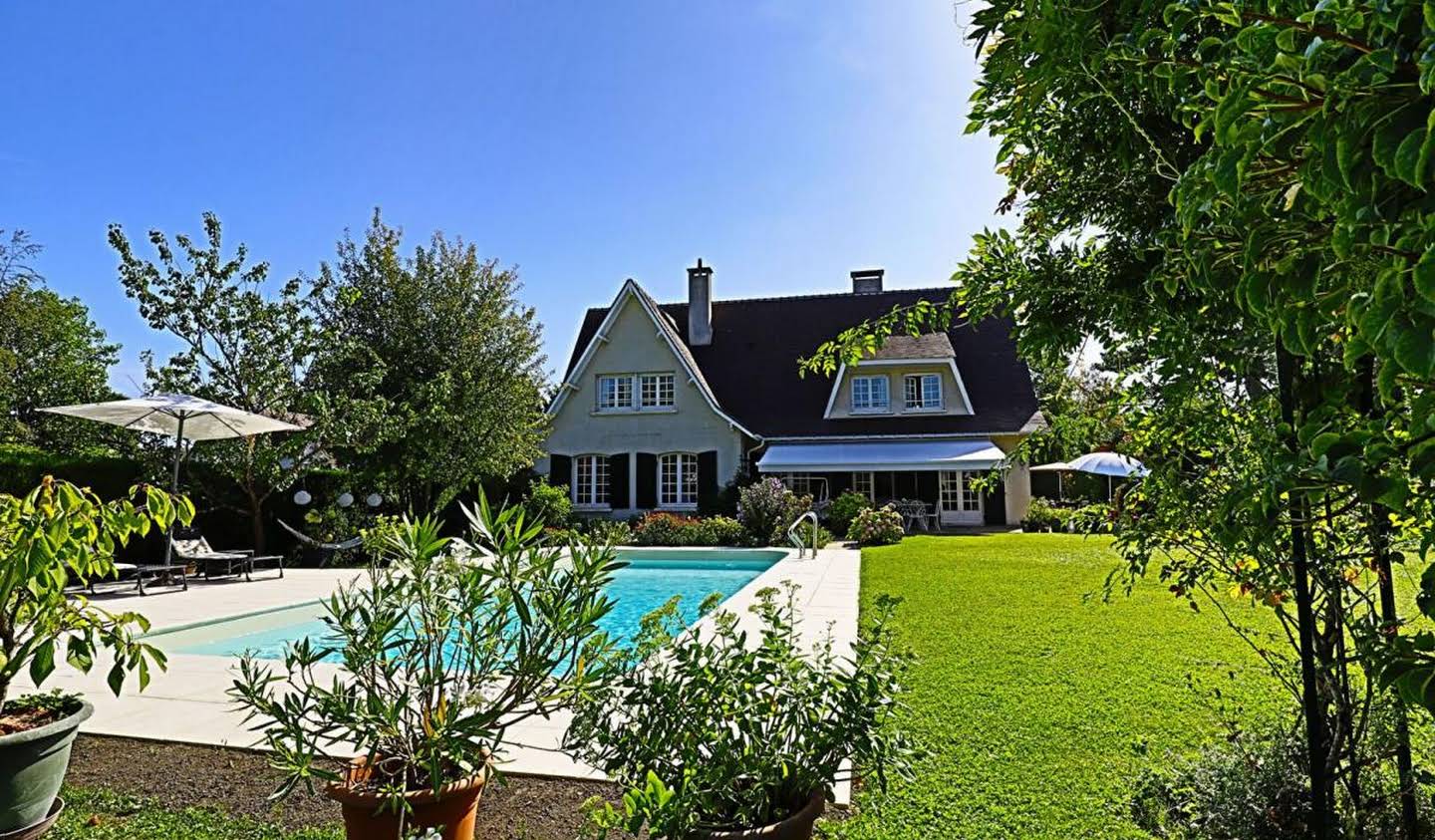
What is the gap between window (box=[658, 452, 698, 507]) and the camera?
111ft

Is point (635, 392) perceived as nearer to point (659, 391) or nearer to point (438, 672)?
point (659, 391)

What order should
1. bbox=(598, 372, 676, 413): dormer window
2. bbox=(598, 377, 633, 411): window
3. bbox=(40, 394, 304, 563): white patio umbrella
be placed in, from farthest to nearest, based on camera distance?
bbox=(598, 377, 633, 411): window → bbox=(598, 372, 676, 413): dormer window → bbox=(40, 394, 304, 563): white patio umbrella

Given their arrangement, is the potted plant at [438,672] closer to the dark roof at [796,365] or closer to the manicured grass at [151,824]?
the manicured grass at [151,824]

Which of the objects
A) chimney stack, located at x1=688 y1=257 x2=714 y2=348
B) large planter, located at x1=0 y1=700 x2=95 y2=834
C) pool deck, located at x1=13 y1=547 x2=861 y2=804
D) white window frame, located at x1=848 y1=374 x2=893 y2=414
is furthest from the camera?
chimney stack, located at x1=688 y1=257 x2=714 y2=348

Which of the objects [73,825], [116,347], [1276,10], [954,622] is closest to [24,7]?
[73,825]

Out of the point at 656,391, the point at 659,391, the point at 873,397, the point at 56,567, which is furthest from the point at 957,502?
the point at 56,567

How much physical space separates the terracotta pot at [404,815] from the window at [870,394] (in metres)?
31.0

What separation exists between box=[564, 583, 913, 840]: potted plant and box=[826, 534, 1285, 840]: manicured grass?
687mm

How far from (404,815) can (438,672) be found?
70 cm

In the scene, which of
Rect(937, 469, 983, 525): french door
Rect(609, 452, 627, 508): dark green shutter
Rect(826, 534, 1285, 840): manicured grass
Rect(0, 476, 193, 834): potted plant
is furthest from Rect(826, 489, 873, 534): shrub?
Rect(0, 476, 193, 834): potted plant

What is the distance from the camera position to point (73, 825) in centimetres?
488

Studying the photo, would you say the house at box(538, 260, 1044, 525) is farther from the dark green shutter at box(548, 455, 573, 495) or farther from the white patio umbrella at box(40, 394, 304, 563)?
the white patio umbrella at box(40, 394, 304, 563)

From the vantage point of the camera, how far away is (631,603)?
18.1 m

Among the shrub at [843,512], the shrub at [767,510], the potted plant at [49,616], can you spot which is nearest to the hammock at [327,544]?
the shrub at [767,510]
